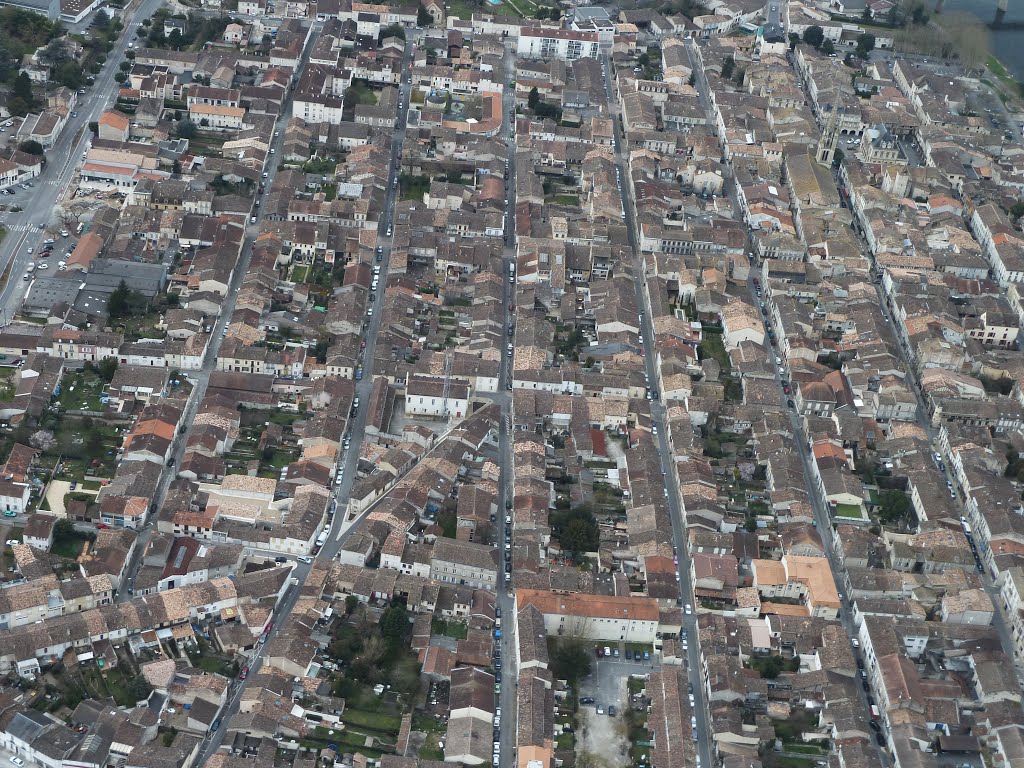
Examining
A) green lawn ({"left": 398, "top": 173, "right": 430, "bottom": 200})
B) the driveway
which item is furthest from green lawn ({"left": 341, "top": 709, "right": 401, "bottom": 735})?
green lawn ({"left": 398, "top": 173, "right": 430, "bottom": 200})

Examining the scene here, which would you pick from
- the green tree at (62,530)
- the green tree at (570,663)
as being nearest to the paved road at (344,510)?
the green tree at (62,530)

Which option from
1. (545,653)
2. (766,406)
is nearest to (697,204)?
(766,406)

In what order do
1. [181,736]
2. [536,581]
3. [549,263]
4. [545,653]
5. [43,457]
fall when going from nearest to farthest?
[181,736], [545,653], [536,581], [43,457], [549,263]

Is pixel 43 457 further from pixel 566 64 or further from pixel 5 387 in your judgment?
pixel 566 64

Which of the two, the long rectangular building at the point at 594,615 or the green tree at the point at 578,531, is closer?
the long rectangular building at the point at 594,615

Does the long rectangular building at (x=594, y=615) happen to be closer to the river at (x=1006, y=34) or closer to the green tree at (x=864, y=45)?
Answer: the green tree at (x=864, y=45)

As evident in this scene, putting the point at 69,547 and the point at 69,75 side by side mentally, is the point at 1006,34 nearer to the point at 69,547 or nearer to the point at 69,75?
the point at 69,75

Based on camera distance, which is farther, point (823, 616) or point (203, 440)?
point (203, 440)
